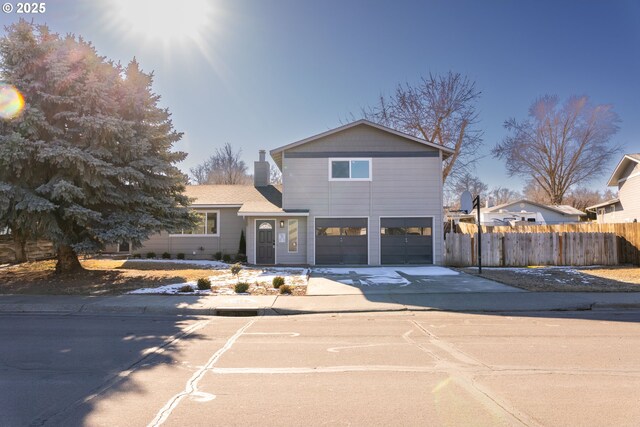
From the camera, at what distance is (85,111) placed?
504 inches

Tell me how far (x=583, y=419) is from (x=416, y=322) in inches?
187

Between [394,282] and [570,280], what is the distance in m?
6.20

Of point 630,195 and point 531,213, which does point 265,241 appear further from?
point 531,213

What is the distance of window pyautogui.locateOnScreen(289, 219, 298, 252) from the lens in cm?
2003

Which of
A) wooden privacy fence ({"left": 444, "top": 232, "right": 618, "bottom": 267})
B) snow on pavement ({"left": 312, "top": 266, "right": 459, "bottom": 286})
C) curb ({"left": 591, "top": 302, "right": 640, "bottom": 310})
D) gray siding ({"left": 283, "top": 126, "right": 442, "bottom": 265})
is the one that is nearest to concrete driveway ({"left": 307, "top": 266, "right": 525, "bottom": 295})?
snow on pavement ({"left": 312, "top": 266, "right": 459, "bottom": 286})

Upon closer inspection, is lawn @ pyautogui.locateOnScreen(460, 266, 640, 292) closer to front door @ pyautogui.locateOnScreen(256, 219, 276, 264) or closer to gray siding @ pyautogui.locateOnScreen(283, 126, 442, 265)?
gray siding @ pyautogui.locateOnScreen(283, 126, 442, 265)

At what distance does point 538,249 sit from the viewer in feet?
65.2

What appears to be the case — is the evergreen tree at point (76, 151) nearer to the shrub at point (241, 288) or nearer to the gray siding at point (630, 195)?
the shrub at point (241, 288)

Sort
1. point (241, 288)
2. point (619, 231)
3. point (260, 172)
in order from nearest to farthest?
1. point (241, 288)
2. point (619, 231)
3. point (260, 172)

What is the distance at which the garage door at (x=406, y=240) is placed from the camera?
19609 millimetres

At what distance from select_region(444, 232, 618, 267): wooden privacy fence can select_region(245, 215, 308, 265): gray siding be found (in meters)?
6.97

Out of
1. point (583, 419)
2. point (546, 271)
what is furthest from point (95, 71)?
point (546, 271)

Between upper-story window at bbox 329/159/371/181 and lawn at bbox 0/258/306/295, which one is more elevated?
upper-story window at bbox 329/159/371/181

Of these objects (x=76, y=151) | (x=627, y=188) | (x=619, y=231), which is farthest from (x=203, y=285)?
(x=627, y=188)
